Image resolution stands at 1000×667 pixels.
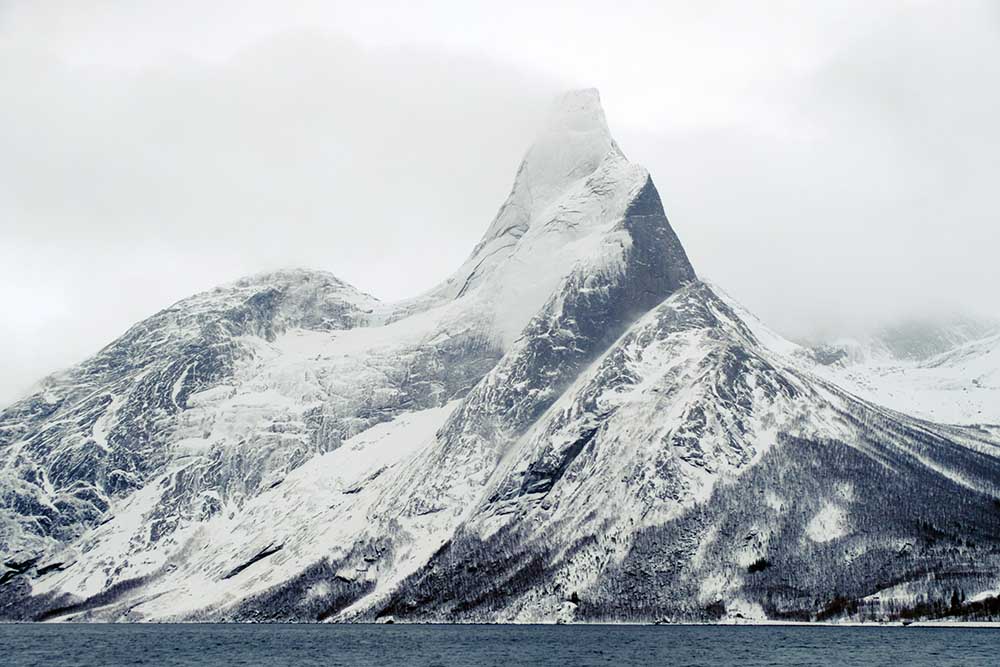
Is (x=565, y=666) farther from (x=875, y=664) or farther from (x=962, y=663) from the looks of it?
(x=962, y=663)

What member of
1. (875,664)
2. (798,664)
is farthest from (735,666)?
(875,664)

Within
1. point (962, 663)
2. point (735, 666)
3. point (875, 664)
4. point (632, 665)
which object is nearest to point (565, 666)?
point (632, 665)

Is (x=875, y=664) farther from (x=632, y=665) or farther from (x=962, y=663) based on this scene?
(x=632, y=665)

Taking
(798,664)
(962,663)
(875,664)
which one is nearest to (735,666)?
(798,664)

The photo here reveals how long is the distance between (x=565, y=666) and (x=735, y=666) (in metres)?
26.5

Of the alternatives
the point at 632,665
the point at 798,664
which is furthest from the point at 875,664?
the point at 632,665

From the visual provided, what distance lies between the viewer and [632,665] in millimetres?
198875

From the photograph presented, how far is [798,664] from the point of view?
639 ft

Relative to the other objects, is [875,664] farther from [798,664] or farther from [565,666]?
[565,666]

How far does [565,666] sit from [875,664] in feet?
158

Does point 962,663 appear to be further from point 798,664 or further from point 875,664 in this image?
point 798,664

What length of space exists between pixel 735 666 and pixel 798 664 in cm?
991

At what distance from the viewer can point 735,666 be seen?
194 meters

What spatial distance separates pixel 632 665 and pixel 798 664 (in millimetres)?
25677
